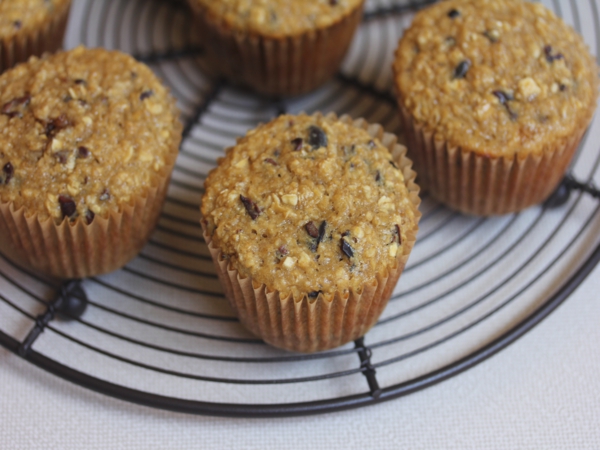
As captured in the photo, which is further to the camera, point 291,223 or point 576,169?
point 576,169

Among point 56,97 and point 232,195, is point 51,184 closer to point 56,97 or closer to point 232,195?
point 56,97

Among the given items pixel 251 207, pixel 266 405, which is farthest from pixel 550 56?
pixel 266 405

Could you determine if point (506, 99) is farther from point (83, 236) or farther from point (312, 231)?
point (83, 236)

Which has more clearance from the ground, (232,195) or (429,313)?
(232,195)

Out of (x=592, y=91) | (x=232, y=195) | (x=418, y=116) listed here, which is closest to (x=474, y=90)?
(x=418, y=116)

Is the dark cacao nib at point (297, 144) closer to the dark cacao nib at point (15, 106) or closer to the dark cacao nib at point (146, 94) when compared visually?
the dark cacao nib at point (146, 94)

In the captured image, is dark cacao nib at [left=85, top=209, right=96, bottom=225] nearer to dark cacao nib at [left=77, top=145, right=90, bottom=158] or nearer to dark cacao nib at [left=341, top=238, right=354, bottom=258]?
dark cacao nib at [left=77, top=145, right=90, bottom=158]
